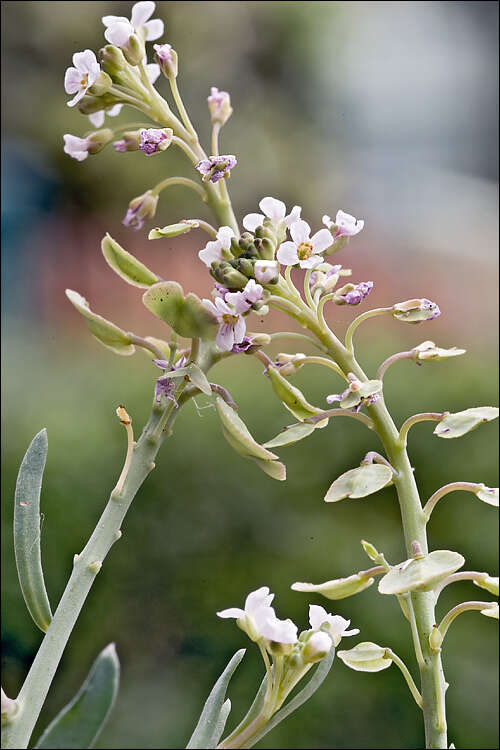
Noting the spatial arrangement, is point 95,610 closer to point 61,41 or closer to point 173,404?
point 173,404

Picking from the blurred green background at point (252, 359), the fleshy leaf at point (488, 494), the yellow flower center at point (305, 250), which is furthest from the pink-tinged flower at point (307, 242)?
the blurred green background at point (252, 359)

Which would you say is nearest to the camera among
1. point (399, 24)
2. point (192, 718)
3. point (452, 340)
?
point (192, 718)

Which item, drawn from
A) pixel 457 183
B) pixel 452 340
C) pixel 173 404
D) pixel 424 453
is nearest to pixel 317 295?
pixel 173 404

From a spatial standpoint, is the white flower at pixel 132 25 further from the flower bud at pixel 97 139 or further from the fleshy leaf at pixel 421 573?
the fleshy leaf at pixel 421 573

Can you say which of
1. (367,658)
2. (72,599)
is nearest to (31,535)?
(72,599)

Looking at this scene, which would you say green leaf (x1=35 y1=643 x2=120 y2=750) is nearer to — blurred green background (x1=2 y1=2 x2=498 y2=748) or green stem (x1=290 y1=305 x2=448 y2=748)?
green stem (x1=290 y1=305 x2=448 y2=748)

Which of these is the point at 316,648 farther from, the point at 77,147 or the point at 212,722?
the point at 77,147
